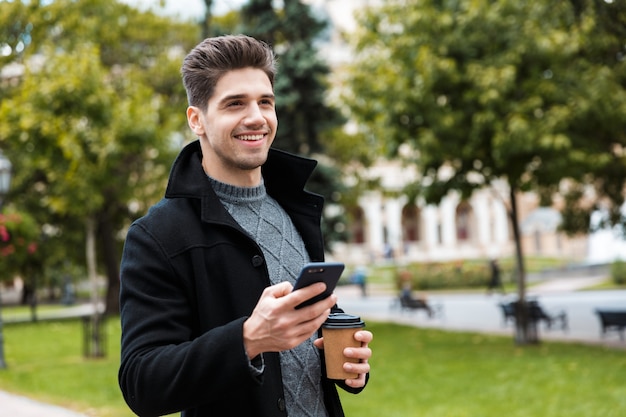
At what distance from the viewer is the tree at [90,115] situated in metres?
14.1

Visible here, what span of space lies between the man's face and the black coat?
11cm

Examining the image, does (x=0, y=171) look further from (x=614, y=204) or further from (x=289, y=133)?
Result: (x=614, y=204)

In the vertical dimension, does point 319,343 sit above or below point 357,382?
above

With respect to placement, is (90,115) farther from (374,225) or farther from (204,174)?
(374,225)

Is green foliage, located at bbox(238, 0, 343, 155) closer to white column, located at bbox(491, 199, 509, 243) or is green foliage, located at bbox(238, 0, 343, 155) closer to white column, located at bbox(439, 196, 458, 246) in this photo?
white column, located at bbox(439, 196, 458, 246)

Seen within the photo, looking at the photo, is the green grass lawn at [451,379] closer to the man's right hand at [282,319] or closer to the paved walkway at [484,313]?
the paved walkway at [484,313]

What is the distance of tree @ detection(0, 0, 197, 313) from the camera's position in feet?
46.2

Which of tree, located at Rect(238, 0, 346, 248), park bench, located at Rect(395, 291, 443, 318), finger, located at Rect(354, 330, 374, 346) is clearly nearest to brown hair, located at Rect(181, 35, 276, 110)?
finger, located at Rect(354, 330, 374, 346)

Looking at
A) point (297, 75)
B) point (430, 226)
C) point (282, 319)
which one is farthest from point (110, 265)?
point (430, 226)

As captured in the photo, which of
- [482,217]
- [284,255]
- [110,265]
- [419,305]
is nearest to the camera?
[284,255]

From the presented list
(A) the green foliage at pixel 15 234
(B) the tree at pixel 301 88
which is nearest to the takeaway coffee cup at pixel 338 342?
(A) the green foliage at pixel 15 234

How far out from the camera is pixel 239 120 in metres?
2.06

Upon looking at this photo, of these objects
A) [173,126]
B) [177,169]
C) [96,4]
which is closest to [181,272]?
[177,169]

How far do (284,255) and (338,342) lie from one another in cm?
33
